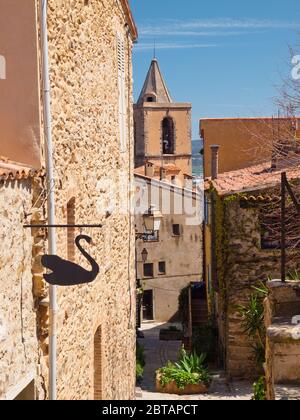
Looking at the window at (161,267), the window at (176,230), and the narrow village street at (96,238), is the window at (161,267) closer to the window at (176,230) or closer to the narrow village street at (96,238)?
the window at (176,230)

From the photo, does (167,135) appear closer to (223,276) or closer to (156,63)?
(156,63)

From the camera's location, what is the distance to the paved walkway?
15.5 m

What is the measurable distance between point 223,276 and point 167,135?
43041 millimetres

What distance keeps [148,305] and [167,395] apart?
17433mm

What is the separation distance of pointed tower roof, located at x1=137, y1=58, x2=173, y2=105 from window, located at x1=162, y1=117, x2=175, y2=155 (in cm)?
272

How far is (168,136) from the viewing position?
59.9 meters

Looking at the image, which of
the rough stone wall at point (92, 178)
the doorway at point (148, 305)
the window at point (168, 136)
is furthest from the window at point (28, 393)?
the window at point (168, 136)

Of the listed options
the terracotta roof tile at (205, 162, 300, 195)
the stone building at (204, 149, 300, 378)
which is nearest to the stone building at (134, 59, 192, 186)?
the terracotta roof tile at (205, 162, 300, 195)

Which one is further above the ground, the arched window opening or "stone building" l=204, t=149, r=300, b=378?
the arched window opening

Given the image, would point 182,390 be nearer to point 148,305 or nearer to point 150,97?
point 148,305

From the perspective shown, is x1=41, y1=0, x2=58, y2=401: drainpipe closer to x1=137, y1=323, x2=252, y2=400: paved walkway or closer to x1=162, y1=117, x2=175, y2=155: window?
x1=137, y1=323, x2=252, y2=400: paved walkway

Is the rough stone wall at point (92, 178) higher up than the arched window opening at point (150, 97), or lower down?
lower down

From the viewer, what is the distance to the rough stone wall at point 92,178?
693 cm

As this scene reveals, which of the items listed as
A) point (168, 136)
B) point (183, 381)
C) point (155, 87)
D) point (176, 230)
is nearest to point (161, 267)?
point (176, 230)
